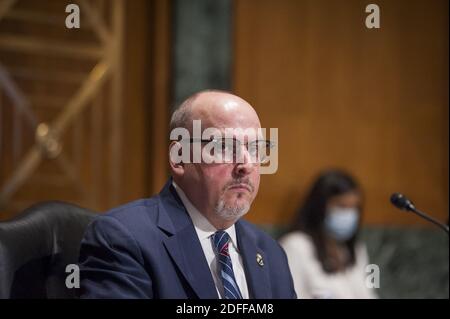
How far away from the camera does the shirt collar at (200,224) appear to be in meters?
1.50

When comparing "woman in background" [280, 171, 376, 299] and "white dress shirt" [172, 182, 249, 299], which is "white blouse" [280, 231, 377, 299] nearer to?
"woman in background" [280, 171, 376, 299]

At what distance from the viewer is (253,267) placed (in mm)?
1507

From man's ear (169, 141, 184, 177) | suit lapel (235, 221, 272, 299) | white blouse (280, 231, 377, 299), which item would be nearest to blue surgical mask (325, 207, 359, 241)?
white blouse (280, 231, 377, 299)

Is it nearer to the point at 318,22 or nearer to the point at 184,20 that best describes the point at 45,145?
the point at 184,20

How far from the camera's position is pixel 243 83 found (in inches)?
130

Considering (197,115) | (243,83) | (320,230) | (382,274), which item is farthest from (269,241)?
(382,274)

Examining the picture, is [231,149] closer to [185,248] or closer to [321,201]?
[185,248]

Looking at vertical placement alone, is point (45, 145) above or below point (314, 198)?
above

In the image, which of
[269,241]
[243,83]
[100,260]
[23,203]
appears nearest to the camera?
[100,260]

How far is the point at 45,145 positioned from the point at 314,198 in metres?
1.31

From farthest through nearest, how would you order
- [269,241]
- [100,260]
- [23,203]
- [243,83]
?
[243,83], [23,203], [269,241], [100,260]

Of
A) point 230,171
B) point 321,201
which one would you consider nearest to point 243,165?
point 230,171

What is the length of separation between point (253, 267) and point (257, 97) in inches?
72.5

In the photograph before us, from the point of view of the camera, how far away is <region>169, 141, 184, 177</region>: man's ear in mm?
1495
